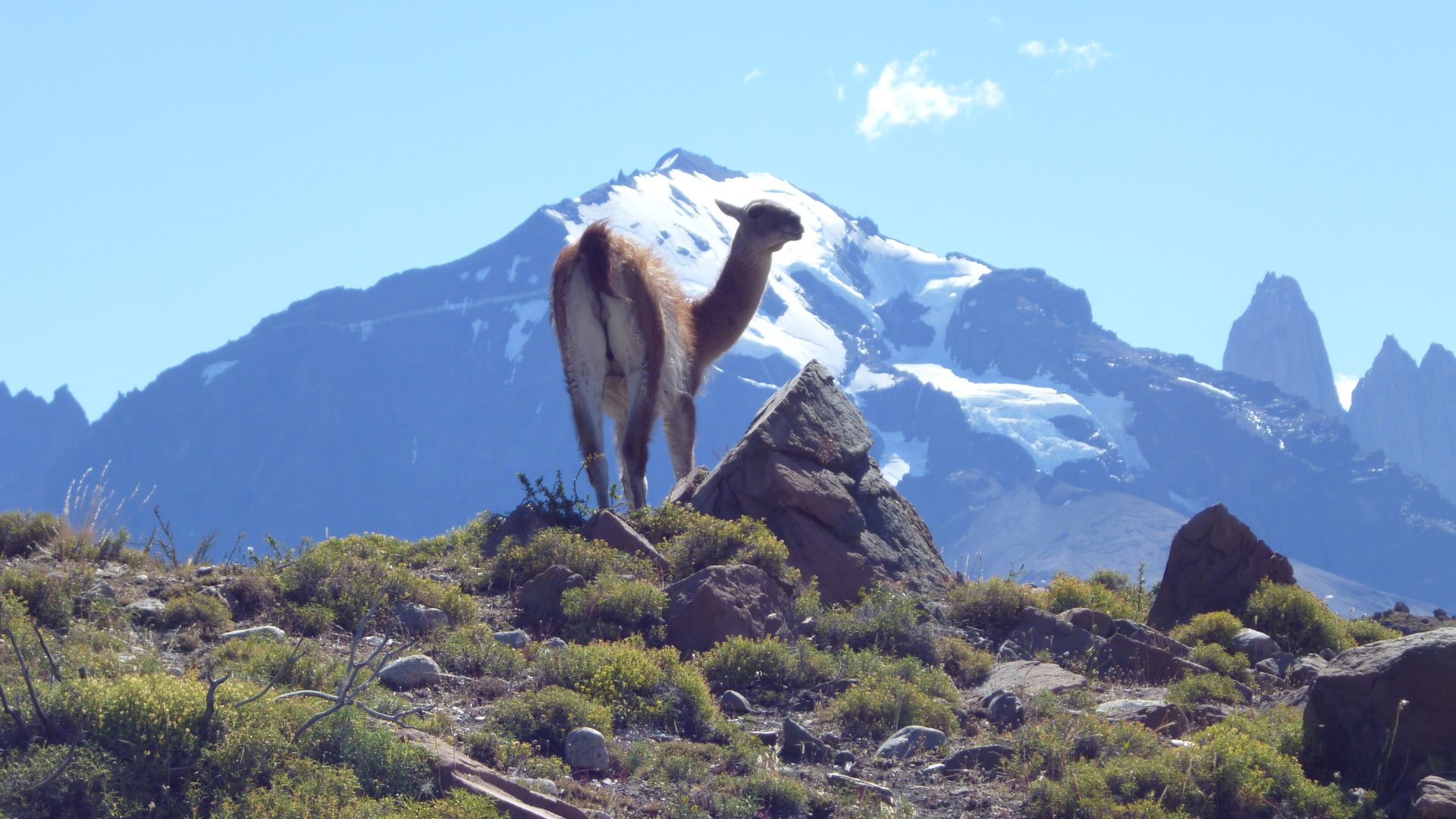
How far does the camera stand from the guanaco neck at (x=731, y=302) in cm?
1295

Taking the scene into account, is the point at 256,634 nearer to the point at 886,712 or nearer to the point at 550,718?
the point at 550,718

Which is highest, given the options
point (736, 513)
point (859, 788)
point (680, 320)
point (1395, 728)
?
point (680, 320)

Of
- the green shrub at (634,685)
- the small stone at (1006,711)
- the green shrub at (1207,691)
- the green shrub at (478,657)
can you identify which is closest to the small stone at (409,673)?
the green shrub at (478,657)

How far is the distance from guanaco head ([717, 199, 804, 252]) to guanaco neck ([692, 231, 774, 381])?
0.08m

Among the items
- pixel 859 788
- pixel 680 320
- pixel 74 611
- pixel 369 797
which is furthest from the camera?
pixel 680 320

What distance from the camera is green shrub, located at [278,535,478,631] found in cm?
793

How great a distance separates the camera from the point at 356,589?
319 inches

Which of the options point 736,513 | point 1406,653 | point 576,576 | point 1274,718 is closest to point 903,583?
point 736,513

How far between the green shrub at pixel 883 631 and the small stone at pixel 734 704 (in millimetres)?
1143

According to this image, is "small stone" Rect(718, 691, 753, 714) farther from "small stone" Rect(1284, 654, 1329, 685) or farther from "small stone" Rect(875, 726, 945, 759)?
"small stone" Rect(1284, 654, 1329, 685)

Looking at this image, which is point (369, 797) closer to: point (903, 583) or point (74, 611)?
point (74, 611)

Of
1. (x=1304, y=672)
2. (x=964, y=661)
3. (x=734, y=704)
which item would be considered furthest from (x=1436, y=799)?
(x=734, y=704)

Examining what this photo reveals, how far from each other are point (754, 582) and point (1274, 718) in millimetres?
3217

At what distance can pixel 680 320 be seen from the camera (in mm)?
11977
